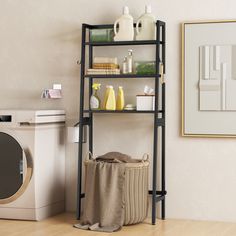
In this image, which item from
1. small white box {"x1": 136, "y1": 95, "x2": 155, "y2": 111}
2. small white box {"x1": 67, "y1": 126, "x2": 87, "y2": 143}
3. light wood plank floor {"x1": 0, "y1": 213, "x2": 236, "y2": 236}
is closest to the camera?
light wood plank floor {"x1": 0, "y1": 213, "x2": 236, "y2": 236}

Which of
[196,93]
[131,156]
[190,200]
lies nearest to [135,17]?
[196,93]

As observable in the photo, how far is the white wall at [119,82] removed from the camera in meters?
5.14

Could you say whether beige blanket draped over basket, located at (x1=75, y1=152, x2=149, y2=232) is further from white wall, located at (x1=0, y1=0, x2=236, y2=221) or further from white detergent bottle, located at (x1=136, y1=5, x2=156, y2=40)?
white detergent bottle, located at (x1=136, y1=5, x2=156, y2=40)

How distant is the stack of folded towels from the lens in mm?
5148

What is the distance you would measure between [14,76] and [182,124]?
1.64m

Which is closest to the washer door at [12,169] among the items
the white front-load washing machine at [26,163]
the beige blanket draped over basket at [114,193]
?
→ the white front-load washing machine at [26,163]

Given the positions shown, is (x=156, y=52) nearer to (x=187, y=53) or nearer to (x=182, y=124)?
(x=187, y=53)

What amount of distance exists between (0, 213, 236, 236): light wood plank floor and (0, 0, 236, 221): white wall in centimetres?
21

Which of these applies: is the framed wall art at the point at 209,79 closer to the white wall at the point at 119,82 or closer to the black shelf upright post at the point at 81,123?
the white wall at the point at 119,82

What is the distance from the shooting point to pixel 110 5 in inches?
213

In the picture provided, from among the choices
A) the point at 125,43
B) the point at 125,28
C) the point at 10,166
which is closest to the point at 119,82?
the point at 125,43

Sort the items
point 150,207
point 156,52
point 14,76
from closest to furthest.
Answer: point 156,52, point 150,207, point 14,76

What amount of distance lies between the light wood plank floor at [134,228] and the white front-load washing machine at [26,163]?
118 mm

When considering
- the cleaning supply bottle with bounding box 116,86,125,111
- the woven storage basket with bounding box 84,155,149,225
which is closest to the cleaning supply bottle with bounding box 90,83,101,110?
the cleaning supply bottle with bounding box 116,86,125,111
